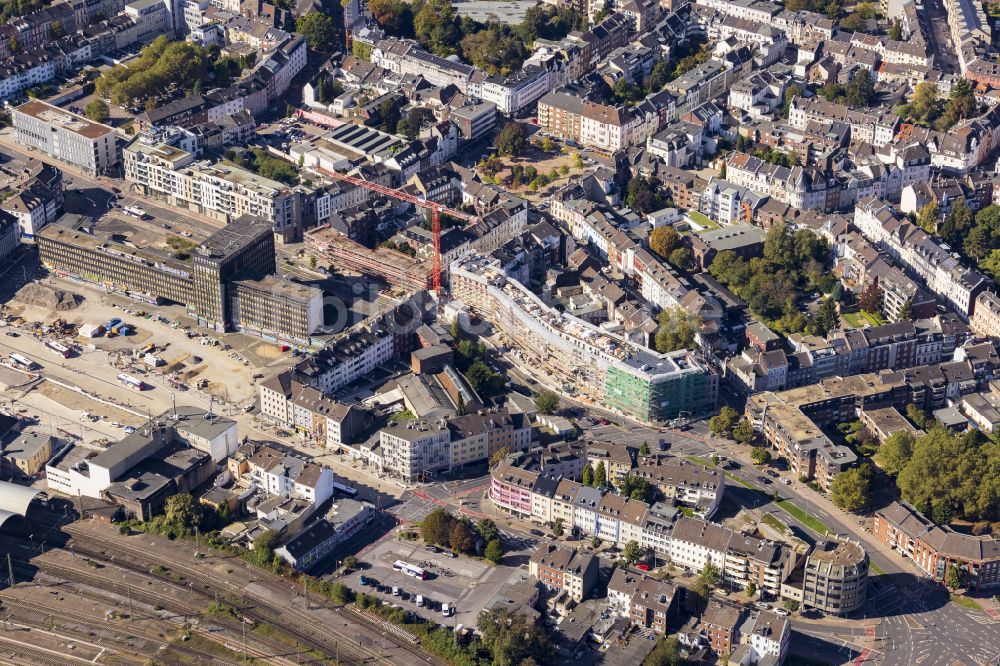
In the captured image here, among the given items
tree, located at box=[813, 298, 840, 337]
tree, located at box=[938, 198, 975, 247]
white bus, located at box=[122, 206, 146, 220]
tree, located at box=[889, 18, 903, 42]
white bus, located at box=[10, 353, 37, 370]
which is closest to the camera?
white bus, located at box=[10, 353, 37, 370]

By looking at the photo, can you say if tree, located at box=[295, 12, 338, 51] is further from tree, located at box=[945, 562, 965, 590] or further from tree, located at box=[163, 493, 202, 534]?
tree, located at box=[945, 562, 965, 590]

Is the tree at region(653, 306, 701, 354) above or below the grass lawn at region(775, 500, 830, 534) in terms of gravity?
above

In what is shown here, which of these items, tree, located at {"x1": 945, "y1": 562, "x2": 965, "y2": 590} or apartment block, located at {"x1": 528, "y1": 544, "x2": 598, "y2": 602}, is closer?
apartment block, located at {"x1": 528, "y1": 544, "x2": 598, "y2": 602}

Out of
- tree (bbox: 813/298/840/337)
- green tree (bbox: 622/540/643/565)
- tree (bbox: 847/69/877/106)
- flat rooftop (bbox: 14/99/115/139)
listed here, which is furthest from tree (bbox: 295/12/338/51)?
green tree (bbox: 622/540/643/565)

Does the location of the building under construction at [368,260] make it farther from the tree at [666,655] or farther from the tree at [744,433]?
the tree at [666,655]

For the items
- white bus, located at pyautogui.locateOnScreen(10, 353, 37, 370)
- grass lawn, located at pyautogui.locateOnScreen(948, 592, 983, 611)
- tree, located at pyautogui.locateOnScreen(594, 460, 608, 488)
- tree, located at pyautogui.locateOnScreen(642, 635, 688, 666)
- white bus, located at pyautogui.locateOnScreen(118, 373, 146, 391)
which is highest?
tree, located at pyautogui.locateOnScreen(642, 635, 688, 666)

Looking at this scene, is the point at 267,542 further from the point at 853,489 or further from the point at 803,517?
the point at 853,489

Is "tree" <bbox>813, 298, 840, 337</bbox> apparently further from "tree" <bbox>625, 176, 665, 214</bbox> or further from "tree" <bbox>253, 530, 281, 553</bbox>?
"tree" <bbox>253, 530, 281, 553</bbox>

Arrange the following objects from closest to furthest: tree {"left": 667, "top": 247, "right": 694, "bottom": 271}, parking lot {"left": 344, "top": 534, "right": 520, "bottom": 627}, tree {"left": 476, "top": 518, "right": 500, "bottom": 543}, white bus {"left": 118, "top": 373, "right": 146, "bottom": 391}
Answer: parking lot {"left": 344, "top": 534, "right": 520, "bottom": 627} → tree {"left": 476, "top": 518, "right": 500, "bottom": 543} → white bus {"left": 118, "top": 373, "right": 146, "bottom": 391} → tree {"left": 667, "top": 247, "right": 694, "bottom": 271}
